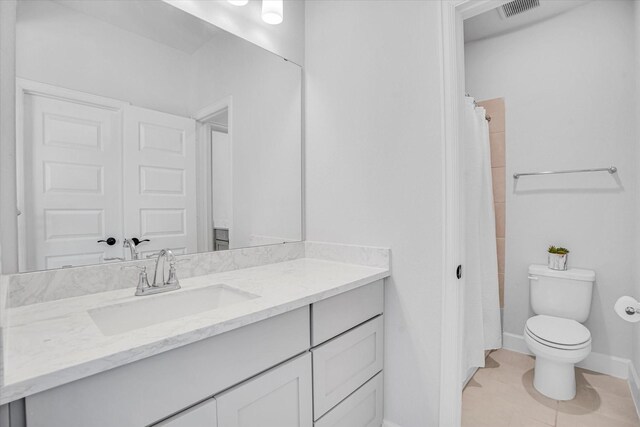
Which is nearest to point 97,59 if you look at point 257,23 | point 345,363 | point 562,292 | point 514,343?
point 257,23

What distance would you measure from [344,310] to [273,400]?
0.43 metres

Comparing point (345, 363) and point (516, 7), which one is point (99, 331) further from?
point (516, 7)

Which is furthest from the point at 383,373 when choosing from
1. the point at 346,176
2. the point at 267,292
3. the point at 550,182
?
the point at 550,182

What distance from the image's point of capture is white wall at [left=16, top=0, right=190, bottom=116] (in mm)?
1049

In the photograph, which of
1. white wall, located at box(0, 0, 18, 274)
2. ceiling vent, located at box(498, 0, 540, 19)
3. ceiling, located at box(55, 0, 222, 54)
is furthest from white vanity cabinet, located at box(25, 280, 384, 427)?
ceiling vent, located at box(498, 0, 540, 19)

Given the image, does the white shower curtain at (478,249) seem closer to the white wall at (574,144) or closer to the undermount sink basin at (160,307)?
the white wall at (574,144)

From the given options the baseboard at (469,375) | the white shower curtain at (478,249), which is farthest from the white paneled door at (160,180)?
the baseboard at (469,375)

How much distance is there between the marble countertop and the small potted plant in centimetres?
169

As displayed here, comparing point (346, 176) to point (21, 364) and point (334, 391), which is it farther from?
point (21, 364)

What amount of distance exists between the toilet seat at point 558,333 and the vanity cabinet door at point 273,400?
5.04ft

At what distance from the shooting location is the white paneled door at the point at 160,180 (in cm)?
125

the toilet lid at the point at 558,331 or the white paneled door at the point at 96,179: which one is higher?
the white paneled door at the point at 96,179

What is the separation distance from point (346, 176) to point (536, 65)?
1880mm

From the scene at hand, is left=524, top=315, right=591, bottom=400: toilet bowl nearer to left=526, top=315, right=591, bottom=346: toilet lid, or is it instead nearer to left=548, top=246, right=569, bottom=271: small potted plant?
left=526, top=315, right=591, bottom=346: toilet lid
